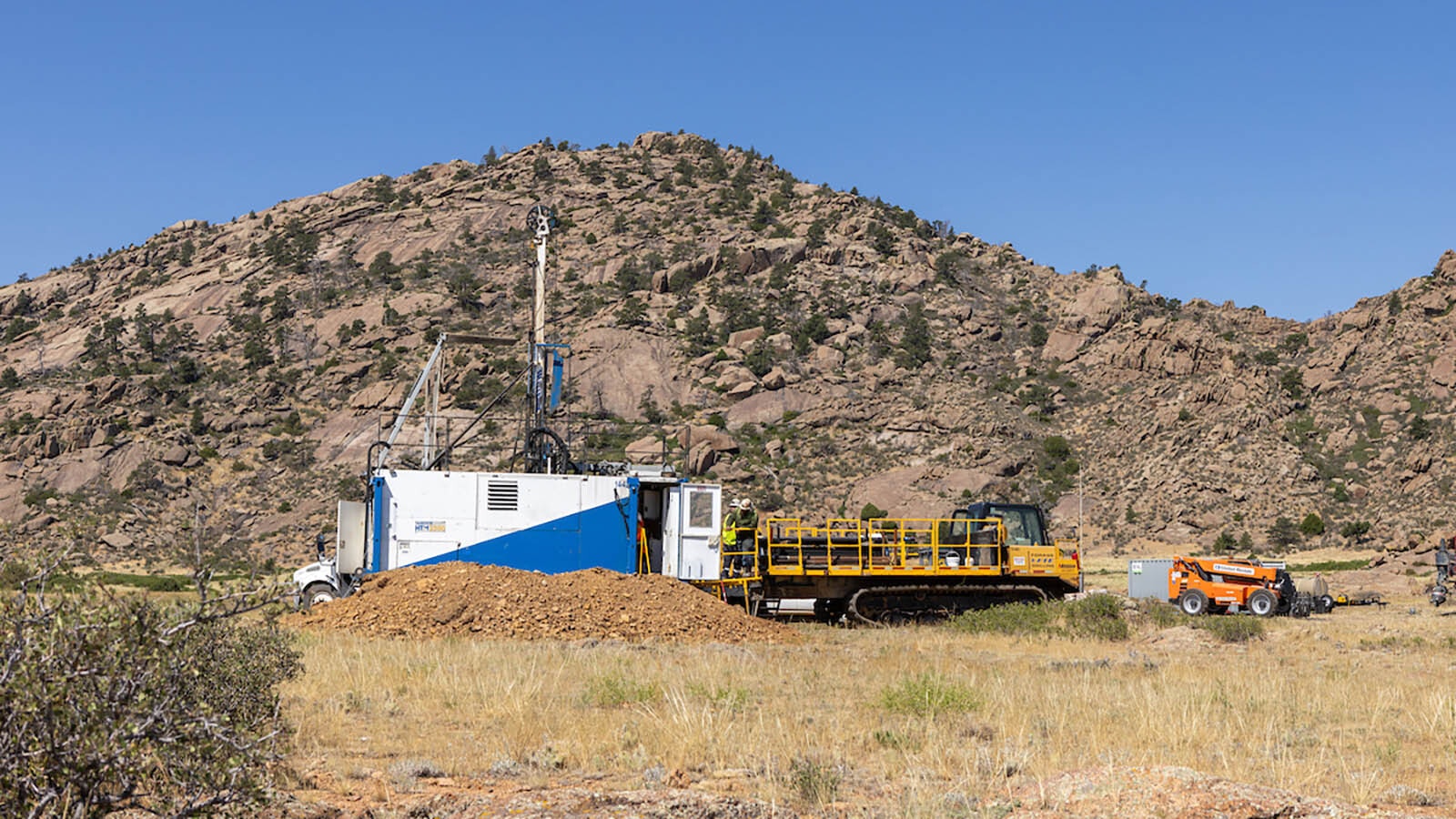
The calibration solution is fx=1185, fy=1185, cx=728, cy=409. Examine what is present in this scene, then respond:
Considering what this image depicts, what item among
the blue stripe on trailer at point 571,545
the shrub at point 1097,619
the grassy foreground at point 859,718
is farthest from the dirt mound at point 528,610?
the shrub at point 1097,619

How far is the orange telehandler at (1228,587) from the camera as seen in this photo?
30.2 meters

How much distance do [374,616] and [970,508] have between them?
1373cm

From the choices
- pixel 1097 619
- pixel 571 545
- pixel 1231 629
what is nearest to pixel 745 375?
pixel 571 545

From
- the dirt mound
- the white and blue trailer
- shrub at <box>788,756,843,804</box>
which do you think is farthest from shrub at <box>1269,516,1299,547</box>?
shrub at <box>788,756,843,804</box>

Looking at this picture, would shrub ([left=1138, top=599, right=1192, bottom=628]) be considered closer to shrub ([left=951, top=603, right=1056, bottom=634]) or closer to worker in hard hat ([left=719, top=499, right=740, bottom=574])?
shrub ([left=951, top=603, right=1056, bottom=634])

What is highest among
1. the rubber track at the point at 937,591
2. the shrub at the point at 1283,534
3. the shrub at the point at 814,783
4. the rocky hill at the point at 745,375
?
the rocky hill at the point at 745,375

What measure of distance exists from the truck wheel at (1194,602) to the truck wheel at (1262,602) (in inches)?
43.3

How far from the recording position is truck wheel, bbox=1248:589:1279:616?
29.9m

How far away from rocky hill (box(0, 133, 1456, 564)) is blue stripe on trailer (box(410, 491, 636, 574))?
24.2 meters

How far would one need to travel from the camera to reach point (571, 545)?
2491cm

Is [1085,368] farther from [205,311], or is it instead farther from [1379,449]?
[205,311]

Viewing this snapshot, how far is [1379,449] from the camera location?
63188 millimetres

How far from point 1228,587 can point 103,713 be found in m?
30.4

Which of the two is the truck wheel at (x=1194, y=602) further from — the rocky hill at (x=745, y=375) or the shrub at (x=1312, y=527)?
the shrub at (x=1312, y=527)
